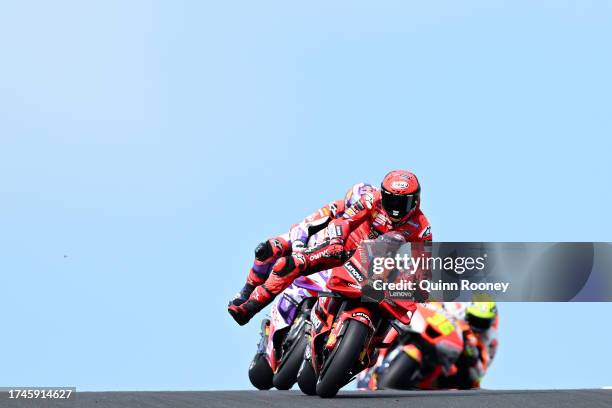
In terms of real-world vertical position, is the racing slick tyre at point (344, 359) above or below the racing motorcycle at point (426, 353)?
above

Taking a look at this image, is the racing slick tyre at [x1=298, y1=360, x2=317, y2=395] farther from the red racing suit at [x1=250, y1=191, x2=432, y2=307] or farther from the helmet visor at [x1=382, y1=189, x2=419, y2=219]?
the helmet visor at [x1=382, y1=189, x2=419, y2=219]

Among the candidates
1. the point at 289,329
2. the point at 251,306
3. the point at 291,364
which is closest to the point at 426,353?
the point at 289,329

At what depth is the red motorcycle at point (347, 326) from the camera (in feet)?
38.3

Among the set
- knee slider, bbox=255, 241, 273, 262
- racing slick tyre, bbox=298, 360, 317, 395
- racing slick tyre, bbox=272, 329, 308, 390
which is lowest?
racing slick tyre, bbox=272, 329, 308, 390

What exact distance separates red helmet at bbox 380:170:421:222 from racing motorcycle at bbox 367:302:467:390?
230 inches

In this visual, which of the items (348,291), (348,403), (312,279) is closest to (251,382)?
(312,279)

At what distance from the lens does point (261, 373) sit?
16703 millimetres

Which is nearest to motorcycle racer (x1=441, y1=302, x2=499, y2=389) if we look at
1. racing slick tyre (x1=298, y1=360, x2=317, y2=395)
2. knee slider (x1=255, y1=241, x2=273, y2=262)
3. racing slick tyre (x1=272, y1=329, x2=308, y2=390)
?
racing slick tyre (x1=272, y1=329, x2=308, y2=390)

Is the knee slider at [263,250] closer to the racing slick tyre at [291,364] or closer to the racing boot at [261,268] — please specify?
the racing boot at [261,268]

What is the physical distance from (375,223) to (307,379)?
5.84 feet

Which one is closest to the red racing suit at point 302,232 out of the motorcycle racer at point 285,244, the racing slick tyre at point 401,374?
the motorcycle racer at point 285,244

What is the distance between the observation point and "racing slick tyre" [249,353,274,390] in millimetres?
16656

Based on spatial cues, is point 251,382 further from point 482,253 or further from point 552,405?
point 552,405

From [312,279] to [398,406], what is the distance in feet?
16.1
